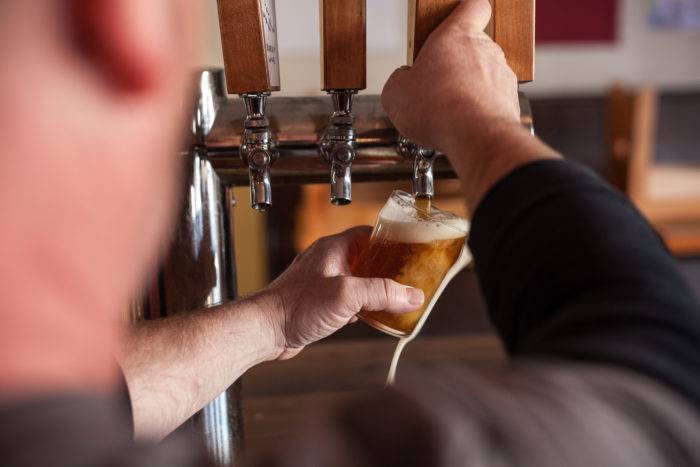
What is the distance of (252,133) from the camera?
32.0 inches

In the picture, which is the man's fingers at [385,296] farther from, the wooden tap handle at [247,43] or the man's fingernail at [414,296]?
the wooden tap handle at [247,43]

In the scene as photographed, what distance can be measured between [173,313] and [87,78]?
1.93 ft

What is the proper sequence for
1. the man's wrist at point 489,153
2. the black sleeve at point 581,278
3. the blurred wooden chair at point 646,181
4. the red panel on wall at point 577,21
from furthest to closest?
the red panel on wall at point 577,21
the blurred wooden chair at point 646,181
the man's wrist at point 489,153
the black sleeve at point 581,278

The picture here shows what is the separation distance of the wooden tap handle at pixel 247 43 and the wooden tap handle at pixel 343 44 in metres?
0.05

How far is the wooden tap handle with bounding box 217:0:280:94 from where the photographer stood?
0.76 m

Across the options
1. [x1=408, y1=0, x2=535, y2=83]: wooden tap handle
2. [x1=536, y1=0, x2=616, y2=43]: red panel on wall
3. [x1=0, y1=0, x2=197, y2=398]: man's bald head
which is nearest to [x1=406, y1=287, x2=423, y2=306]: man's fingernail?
[x1=408, y1=0, x2=535, y2=83]: wooden tap handle

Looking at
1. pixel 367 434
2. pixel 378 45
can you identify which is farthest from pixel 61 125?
pixel 378 45

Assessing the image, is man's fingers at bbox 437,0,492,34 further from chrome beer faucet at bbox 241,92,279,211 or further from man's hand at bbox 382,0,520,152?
chrome beer faucet at bbox 241,92,279,211

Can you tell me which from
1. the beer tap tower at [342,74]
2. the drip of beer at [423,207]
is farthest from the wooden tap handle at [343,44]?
the drip of beer at [423,207]

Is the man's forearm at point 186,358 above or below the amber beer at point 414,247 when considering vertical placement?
below

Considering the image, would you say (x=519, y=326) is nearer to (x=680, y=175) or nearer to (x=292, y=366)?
(x=292, y=366)

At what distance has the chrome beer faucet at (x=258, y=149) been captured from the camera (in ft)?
2.65

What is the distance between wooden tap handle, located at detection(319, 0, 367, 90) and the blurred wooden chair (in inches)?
114

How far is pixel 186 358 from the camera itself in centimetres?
92
